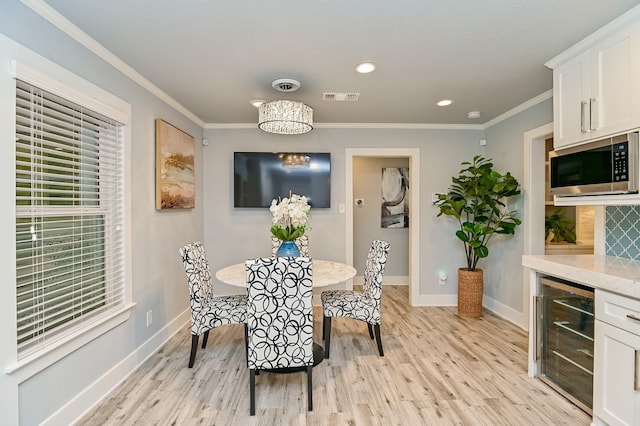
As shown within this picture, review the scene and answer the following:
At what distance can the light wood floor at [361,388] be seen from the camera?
6.48 ft

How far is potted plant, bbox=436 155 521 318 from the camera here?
11.4 ft

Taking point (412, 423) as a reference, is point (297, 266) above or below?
above

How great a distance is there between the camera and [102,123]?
2.26m

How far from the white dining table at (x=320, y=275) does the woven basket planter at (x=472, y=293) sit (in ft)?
5.80

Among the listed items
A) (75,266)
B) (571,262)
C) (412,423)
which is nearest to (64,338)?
(75,266)

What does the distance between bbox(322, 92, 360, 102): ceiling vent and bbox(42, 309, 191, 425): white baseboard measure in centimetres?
280

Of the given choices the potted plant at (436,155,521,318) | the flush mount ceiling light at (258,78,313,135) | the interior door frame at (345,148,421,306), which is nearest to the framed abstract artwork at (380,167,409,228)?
the interior door frame at (345,148,421,306)

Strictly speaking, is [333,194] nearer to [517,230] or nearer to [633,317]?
[517,230]

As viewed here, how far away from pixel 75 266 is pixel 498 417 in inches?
114

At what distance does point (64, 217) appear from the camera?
6.31ft

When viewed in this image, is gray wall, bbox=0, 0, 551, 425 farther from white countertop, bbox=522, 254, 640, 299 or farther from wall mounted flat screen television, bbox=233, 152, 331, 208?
white countertop, bbox=522, 254, 640, 299

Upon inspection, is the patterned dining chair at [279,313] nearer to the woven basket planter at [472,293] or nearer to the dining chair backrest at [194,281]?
the dining chair backrest at [194,281]

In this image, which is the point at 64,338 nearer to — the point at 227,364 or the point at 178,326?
the point at 227,364

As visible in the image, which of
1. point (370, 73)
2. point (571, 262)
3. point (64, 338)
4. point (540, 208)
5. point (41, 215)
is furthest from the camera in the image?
point (540, 208)
